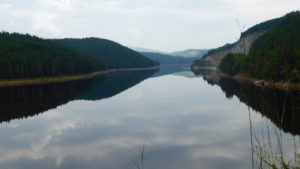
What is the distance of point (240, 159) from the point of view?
35.3 meters

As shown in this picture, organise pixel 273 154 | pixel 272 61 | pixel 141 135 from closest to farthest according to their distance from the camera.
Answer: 1. pixel 273 154
2. pixel 141 135
3. pixel 272 61

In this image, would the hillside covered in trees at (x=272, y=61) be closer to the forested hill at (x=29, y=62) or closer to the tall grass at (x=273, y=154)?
the tall grass at (x=273, y=154)

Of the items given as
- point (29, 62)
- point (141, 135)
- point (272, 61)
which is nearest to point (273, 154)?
point (141, 135)

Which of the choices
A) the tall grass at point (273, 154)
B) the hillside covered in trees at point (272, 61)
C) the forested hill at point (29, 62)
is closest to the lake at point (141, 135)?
the tall grass at point (273, 154)

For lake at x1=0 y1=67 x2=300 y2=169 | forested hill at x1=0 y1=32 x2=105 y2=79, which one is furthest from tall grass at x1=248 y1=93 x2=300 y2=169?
forested hill at x1=0 y1=32 x2=105 y2=79

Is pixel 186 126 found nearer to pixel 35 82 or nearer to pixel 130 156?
pixel 130 156

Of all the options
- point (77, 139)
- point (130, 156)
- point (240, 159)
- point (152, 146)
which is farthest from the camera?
point (77, 139)

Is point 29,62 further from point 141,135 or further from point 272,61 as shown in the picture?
point 141,135

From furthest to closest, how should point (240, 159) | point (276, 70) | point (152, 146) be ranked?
point (276, 70) → point (152, 146) → point (240, 159)

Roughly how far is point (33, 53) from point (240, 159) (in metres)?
165

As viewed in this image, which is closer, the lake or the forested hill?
the lake

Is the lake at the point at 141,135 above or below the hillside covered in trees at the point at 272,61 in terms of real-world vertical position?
below

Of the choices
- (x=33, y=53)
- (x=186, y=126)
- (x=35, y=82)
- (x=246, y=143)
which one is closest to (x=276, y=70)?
(x=186, y=126)

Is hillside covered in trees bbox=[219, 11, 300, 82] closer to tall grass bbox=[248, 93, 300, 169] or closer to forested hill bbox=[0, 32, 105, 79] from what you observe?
tall grass bbox=[248, 93, 300, 169]
